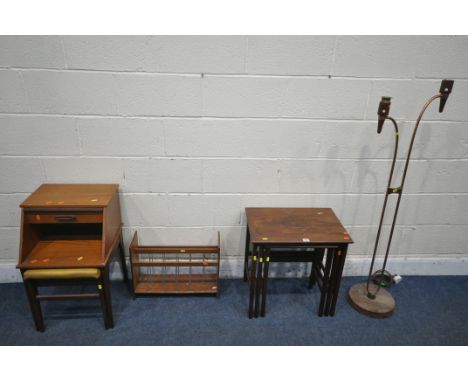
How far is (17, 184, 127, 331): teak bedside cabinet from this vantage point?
198 centimetres

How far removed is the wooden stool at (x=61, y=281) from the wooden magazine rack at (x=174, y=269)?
0.32 metres

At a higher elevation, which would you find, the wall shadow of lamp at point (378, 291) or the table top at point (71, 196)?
the table top at point (71, 196)

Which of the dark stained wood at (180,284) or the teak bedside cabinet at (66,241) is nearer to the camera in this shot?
the teak bedside cabinet at (66,241)

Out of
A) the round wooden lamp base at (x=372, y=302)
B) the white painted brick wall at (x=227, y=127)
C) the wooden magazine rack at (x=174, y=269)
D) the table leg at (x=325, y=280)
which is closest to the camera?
the white painted brick wall at (x=227, y=127)

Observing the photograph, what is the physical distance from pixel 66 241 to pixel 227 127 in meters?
1.31

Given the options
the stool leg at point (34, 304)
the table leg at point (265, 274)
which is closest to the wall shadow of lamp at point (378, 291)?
the table leg at point (265, 274)

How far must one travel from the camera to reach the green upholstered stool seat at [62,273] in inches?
76.8

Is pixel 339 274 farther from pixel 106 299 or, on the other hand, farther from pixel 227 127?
pixel 106 299

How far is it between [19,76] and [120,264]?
4.79 ft

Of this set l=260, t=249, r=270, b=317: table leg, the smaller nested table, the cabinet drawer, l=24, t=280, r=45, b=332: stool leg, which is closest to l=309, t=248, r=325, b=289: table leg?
the smaller nested table

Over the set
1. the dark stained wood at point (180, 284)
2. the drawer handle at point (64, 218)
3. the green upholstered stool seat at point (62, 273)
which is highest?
the drawer handle at point (64, 218)

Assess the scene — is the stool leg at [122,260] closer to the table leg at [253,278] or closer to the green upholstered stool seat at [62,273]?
the green upholstered stool seat at [62,273]

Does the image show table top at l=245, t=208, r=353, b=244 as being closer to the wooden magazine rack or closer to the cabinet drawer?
the wooden magazine rack

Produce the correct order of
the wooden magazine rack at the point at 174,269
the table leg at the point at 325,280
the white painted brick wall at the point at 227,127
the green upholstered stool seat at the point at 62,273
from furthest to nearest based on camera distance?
the wooden magazine rack at the point at 174,269
the table leg at the point at 325,280
the white painted brick wall at the point at 227,127
the green upholstered stool seat at the point at 62,273
